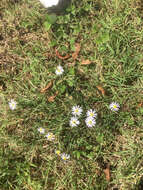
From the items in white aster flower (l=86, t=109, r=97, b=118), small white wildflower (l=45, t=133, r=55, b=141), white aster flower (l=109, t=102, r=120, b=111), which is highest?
white aster flower (l=109, t=102, r=120, b=111)

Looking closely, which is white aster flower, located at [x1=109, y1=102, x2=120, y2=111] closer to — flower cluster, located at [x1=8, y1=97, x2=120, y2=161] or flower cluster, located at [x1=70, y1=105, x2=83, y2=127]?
flower cluster, located at [x1=8, y1=97, x2=120, y2=161]

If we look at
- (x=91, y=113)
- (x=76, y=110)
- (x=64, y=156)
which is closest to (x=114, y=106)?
(x=91, y=113)

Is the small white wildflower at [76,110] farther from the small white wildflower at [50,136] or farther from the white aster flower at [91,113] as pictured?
the small white wildflower at [50,136]

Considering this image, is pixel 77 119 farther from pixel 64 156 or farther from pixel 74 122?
pixel 64 156

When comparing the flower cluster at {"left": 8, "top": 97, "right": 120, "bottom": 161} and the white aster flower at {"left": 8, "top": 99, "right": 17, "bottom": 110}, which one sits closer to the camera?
the flower cluster at {"left": 8, "top": 97, "right": 120, "bottom": 161}

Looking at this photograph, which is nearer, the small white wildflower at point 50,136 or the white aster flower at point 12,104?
the small white wildflower at point 50,136

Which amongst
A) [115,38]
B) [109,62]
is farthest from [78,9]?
[109,62]

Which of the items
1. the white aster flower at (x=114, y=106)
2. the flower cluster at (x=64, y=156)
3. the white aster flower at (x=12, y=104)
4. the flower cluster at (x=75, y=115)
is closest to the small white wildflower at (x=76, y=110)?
the flower cluster at (x=75, y=115)

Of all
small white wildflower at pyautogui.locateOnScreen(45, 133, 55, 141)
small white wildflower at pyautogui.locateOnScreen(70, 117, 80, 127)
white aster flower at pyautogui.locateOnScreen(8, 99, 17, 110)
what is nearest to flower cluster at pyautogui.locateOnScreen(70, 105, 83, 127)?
small white wildflower at pyautogui.locateOnScreen(70, 117, 80, 127)
